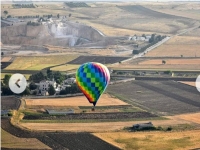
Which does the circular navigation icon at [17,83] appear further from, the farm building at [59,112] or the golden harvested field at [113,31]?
the golden harvested field at [113,31]

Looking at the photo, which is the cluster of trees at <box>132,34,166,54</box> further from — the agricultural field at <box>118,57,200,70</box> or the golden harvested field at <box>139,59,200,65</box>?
the golden harvested field at <box>139,59,200,65</box>

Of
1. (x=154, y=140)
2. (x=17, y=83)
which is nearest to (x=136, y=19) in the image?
(x=17, y=83)

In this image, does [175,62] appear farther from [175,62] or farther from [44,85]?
[44,85]

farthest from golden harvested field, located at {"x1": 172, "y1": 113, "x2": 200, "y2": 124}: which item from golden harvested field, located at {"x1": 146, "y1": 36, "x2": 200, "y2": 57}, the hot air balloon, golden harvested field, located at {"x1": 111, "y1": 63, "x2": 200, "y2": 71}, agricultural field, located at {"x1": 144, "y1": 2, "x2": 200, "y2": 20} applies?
agricultural field, located at {"x1": 144, "y1": 2, "x2": 200, "y2": 20}

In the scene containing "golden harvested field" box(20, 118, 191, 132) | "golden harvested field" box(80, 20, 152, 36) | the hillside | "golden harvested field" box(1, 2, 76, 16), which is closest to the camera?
"golden harvested field" box(20, 118, 191, 132)

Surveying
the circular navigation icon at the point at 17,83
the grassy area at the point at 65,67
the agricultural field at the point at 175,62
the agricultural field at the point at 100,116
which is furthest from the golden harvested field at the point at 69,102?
the agricultural field at the point at 175,62

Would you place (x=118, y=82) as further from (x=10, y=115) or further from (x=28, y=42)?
(x=28, y=42)

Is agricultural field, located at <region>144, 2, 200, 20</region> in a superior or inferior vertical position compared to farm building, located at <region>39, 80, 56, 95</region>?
superior
